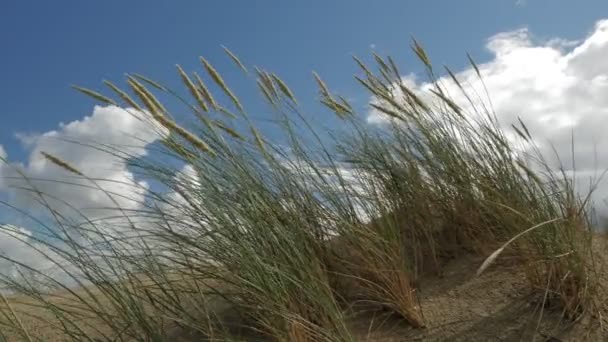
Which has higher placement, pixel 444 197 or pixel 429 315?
pixel 444 197

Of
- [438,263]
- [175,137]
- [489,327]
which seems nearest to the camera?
[489,327]

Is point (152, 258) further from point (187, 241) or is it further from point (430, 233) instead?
point (430, 233)

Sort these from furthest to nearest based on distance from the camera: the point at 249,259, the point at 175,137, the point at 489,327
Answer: the point at 175,137 < the point at 489,327 < the point at 249,259

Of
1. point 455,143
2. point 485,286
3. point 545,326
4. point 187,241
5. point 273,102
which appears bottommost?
point 545,326

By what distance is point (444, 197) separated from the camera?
10.0 ft

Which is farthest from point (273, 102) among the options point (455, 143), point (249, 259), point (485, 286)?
point (485, 286)

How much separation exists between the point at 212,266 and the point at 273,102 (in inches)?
40.7

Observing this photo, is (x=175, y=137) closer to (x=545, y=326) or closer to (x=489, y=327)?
(x=489, y=327)

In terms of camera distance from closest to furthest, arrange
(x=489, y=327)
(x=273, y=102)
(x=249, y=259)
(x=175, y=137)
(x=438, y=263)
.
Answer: (x=249, y=259)
(x=489, y=327)
(x=175, y=137)
(x=438, y=263)
(x=273, y=102)

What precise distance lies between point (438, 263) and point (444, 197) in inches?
13.5

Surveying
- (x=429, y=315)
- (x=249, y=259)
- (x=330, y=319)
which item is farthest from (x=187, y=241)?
(x=429, y=315)

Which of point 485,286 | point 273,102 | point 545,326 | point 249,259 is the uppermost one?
point 273,102

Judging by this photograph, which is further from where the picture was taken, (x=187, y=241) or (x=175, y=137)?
(x=175, y=137)

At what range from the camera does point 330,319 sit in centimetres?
227
